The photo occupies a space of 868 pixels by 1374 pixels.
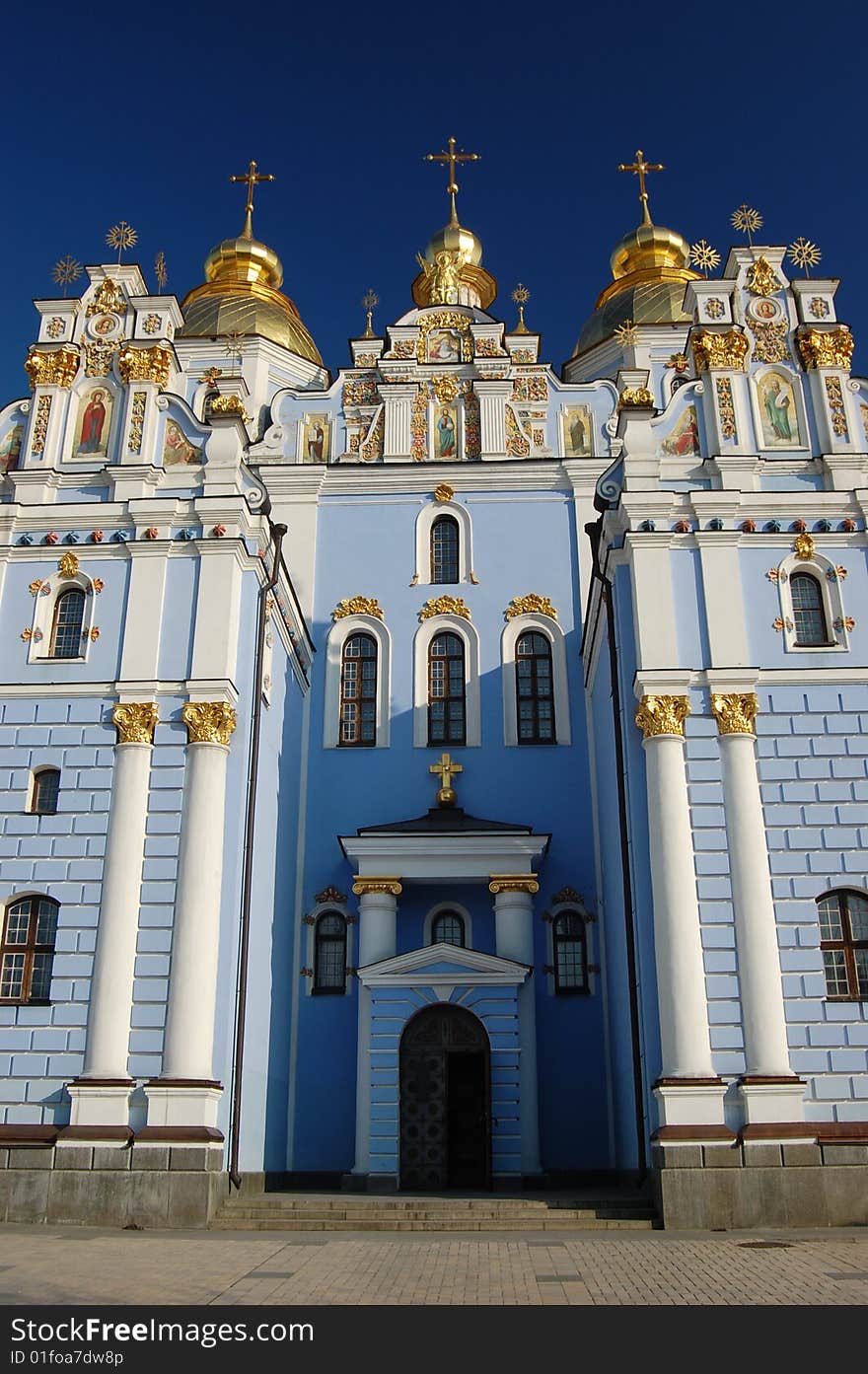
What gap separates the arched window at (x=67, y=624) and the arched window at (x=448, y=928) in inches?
285

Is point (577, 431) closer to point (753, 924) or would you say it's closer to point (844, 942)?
point (753, 924)

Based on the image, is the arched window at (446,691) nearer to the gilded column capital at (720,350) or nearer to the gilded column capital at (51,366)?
the gilded column capital at (720,350)

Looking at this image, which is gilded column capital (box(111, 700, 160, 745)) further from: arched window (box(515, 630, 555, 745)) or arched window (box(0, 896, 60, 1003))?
arched window (box(515, 630, 555, 745))

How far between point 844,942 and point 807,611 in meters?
4.67

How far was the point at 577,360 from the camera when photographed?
28.9 meters

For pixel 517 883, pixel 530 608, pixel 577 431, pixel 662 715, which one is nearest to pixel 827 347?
pixel 577 431

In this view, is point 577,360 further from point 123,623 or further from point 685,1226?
point 685,1226

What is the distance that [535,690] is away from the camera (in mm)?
22094

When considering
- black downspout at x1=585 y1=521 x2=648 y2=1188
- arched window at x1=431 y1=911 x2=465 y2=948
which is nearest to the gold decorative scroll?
black downspout at x1=585 y1=521 x2=648 y2=1188

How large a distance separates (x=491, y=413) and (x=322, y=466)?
11.4 feet

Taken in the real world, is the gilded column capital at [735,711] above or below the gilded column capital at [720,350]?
below

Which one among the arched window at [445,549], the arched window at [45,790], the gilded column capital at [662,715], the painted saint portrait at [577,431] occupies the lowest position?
the arched window at [45,790]

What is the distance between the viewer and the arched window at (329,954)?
20047 millimetres

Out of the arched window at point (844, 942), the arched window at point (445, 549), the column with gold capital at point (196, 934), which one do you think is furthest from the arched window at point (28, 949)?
the arched window at point (445, 549)
